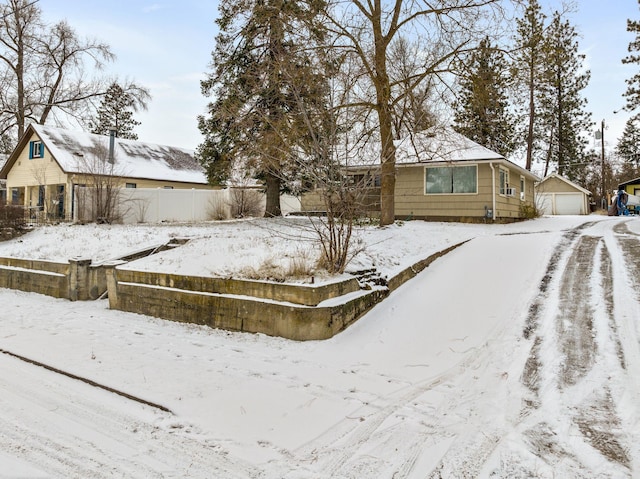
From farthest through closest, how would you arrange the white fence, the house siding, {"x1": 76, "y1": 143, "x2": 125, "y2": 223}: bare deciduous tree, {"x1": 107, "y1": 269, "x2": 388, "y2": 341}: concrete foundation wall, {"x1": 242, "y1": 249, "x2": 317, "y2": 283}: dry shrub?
the house siding
the white fence
{"x1": 76, "y1": 143, "x2": 125, "y2": 223}: bare deciduous tree
{"x1": 242, "y1": 249, "x2": 317, "y2": 283}: dry shrub
{"x1": 107, "y1": 269, "x2": 388, "y2": 341}: concrete foundation wall

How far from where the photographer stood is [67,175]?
20625 millimetres

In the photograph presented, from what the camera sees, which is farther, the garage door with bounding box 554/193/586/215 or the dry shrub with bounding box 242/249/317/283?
the garage door with bounding box 554/193/586/215

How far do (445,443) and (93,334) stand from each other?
4939mm

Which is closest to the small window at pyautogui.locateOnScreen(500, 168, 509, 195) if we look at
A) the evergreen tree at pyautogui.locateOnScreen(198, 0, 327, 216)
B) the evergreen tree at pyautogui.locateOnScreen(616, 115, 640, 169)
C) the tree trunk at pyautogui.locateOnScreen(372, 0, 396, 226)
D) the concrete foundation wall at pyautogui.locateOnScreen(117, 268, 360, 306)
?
the tree trunk at pyautogui.locateOnScreen(372, 0, 396, 226)

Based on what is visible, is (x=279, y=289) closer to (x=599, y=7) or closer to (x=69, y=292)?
(x=69, y=292)

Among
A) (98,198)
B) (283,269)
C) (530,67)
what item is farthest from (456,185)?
(98,198)

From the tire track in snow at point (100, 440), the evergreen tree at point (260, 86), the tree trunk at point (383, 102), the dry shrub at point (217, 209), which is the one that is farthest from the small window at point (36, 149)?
the tire track in snow at point (100, 440)

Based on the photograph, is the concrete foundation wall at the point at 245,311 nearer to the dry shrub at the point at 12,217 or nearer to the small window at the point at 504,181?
the dry shrub at the point at 12,217

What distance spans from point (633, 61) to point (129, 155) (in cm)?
2764

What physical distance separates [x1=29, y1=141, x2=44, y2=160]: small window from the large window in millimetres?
20140

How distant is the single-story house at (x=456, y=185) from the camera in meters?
15.3

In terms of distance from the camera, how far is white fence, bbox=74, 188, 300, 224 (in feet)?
55.8

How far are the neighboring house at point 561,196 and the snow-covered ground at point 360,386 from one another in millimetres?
25569

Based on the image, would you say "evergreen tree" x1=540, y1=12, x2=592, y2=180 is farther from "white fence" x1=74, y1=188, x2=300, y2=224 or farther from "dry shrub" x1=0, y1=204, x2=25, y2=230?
"dry shrub" x1=0, y1=204, x2=25, y2=230
